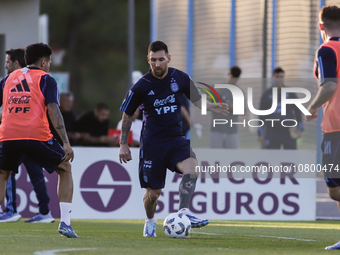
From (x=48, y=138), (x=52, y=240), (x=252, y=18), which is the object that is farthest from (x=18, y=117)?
(x=252, y=18)

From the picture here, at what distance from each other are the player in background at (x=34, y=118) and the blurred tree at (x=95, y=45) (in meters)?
43.5

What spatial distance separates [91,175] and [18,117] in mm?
4037

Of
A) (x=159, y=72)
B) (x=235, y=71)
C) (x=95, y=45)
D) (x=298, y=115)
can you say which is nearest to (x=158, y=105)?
(x=159, y=72)

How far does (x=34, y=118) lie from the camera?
699 centimetres

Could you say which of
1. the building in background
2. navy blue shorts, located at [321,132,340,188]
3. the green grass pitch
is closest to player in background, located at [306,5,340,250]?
navy blue shorts, located at [321,132,340,188]

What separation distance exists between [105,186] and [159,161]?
146 inches

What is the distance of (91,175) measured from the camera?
430 inches

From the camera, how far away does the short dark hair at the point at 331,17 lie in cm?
630

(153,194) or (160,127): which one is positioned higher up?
(160,127)

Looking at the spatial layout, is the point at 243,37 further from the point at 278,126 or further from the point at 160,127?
the point at 160,127

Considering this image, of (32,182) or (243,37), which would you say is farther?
(243,37)

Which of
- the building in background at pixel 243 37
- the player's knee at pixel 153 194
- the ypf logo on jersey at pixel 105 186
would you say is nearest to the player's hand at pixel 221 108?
the player's knee at pixel 153 194

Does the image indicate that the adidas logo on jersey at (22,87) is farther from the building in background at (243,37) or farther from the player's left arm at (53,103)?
the building in background at (243,37)

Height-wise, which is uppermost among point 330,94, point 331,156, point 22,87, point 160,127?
point 22,87
